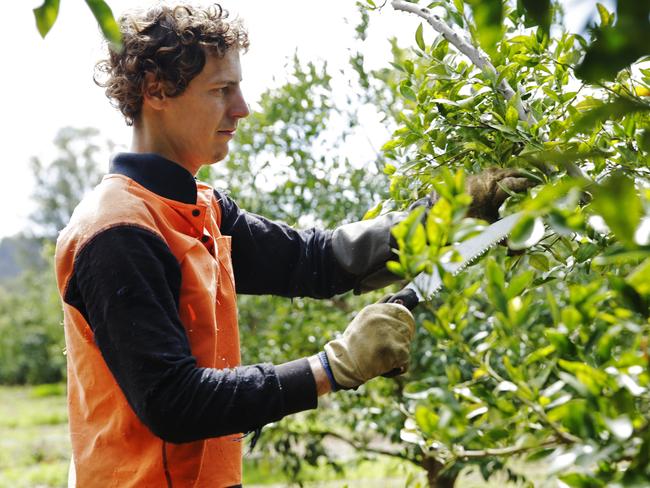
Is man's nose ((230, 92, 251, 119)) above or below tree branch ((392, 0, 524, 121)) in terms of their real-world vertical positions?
below

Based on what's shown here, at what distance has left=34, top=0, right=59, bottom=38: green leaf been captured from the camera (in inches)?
27.9

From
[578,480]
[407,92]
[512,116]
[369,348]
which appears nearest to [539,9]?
[578,480]

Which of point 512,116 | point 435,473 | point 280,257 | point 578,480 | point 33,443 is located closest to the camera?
point 578,480

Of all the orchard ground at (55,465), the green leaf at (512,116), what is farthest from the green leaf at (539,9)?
the orchard ground at (55,465)

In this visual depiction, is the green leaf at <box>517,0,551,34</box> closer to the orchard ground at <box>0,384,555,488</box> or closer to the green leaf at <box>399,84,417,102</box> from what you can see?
the green leaf at <box>399,84,417,102</box>

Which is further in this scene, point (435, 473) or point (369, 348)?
point (435, 473)

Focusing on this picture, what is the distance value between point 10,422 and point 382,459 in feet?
25.0

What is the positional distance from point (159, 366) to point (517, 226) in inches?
38.4

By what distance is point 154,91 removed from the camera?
203cm

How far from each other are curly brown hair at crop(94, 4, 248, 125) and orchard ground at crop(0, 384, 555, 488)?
163cm

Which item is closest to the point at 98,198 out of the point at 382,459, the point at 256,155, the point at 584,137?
the point at 584,137

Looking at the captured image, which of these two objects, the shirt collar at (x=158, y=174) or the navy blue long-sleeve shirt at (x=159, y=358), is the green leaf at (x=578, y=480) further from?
the shirt collar at (x=158, y=174)

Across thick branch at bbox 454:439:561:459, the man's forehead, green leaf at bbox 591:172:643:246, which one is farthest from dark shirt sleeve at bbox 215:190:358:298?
green leaf at bbox 591:172:643:246

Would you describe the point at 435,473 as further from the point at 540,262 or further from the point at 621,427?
the point at 621,427
